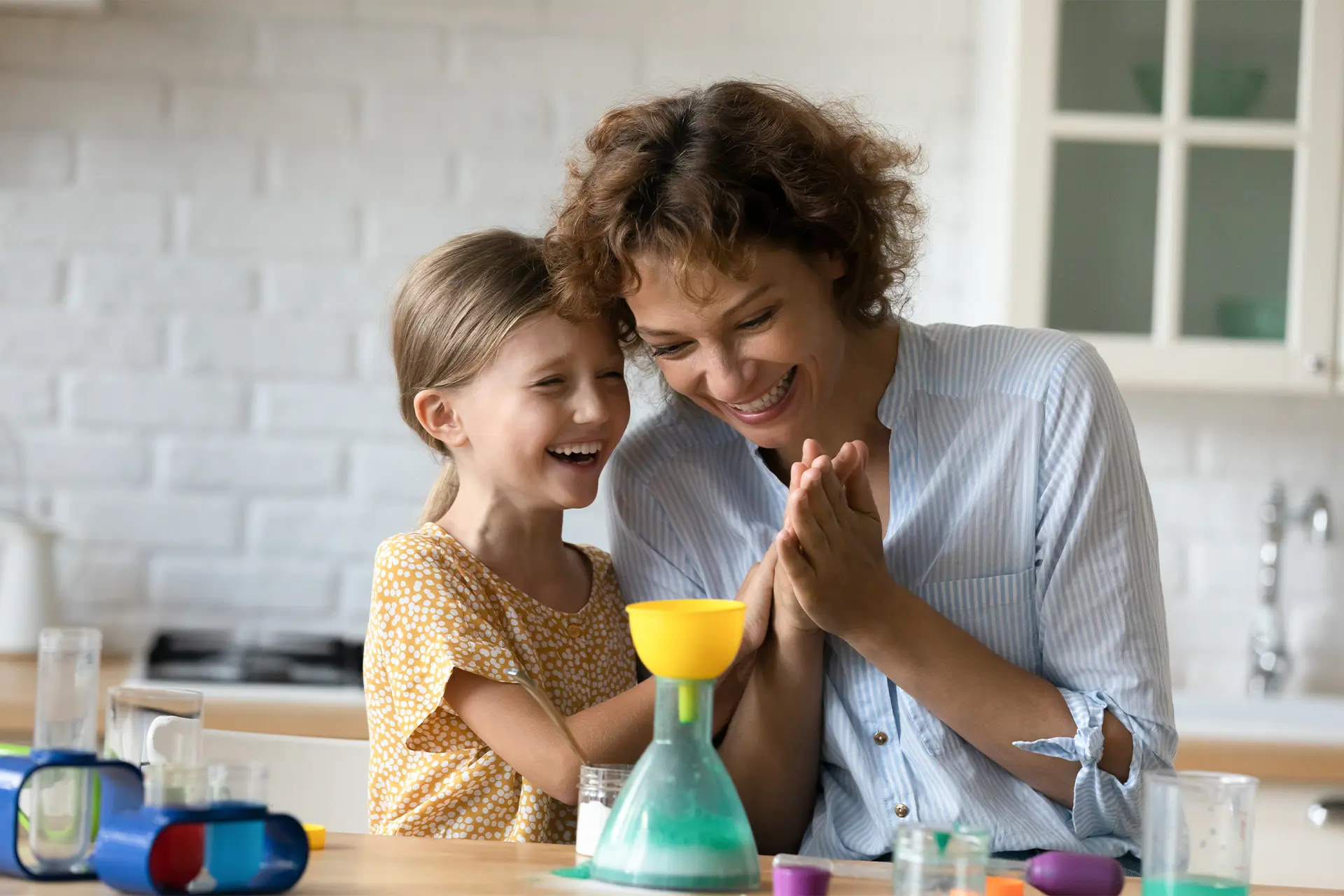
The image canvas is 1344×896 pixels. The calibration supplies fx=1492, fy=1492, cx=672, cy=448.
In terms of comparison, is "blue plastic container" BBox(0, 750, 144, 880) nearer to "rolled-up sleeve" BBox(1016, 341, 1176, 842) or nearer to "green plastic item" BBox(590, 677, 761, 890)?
"green plastic item" BBox(590, 677, 761, 890)

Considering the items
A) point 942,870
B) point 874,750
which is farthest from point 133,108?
point 942,870

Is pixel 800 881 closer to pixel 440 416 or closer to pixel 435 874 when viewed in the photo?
pixel 435 874

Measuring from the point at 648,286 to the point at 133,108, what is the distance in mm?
1949

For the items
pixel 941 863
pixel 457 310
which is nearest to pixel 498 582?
pixel 457 310

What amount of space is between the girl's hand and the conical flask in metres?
0.23

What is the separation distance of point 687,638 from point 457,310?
29.3 inches

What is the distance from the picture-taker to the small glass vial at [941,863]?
108cm

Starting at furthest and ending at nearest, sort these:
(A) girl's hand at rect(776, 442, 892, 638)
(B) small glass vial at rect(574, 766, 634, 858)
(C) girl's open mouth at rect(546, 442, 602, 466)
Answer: (C) girl's open mouth at rect(546, 442, 602, 466), (A) girl's hand at rect(776, 442, 892, 638), (B) small glass vial at rect(574, 766, 634, 858)

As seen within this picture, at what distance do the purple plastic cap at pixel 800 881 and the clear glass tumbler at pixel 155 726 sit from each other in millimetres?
497

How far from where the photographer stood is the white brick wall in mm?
3111

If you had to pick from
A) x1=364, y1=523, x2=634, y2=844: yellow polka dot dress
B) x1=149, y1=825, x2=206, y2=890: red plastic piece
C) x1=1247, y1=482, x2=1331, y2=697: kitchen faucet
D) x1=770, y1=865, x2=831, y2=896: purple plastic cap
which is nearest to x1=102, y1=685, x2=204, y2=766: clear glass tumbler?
x1=149, y1=825, x2=206, y2=890: red plastic piece

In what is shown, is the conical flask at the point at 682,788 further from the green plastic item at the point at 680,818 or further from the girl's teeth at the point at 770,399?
the girl's teeth at the point at 770,399

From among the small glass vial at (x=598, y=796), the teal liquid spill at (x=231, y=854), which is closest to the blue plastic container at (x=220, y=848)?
the teal liquid spill at (x=231, y=854)

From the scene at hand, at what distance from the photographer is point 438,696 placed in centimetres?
156
